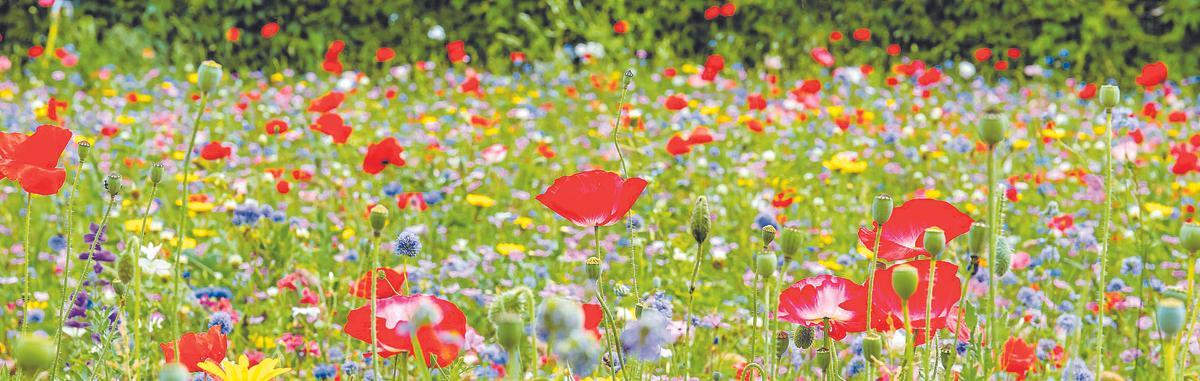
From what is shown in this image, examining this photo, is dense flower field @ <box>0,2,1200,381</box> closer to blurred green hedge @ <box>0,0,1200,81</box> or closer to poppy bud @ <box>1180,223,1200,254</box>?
poppy bud @ <box>1180,223,1200,254</box>

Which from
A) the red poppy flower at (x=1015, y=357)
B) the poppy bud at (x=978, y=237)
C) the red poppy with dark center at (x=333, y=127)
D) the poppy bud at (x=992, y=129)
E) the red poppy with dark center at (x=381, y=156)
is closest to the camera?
the poppy bud at (x=992, y=129)

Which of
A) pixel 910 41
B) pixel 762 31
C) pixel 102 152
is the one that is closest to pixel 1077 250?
pixel 102 152

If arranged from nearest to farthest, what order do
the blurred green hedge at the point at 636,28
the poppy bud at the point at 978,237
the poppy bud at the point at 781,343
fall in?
the poppy bud at the point at 978,237
the poppy bud at the point at 781,343
the blurred green hedge at the point at 636,28

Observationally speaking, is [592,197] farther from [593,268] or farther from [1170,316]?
[1170,316]

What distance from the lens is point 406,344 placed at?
849 millimetres

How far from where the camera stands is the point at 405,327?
750mm

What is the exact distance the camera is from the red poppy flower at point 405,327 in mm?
807

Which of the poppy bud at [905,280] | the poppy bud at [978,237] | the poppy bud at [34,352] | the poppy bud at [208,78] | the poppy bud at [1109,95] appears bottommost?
the poppy bud at [34,352]

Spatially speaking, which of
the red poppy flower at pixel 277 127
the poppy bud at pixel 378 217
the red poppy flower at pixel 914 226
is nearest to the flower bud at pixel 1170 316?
the red poppy flower at pixel 914 226

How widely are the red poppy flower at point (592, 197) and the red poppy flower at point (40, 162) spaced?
1.45ft

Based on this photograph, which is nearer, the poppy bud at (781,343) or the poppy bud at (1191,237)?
the poppy bud at (1191,237)

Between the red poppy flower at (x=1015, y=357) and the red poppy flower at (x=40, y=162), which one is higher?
the red poppy flower at (x=40, y=162)

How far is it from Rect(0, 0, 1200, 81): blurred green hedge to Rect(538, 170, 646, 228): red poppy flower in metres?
5.04

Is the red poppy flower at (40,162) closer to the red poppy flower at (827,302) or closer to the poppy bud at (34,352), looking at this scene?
the poppy bud at (34,352)
